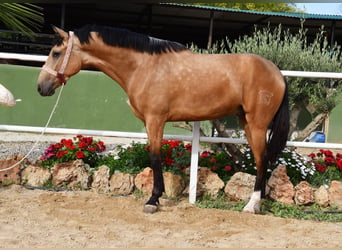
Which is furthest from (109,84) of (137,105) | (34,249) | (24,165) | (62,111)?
(34,249)

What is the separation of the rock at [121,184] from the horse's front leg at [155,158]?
635 millimetres

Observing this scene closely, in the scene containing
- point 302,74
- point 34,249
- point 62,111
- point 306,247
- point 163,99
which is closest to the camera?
point 34,249

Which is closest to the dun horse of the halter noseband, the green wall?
the halter noseband

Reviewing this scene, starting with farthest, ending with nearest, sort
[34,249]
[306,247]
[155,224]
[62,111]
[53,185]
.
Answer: [62,111], [53,185], [155,224], [306,247], [34,249]

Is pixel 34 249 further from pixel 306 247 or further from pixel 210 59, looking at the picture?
pixel 210 59

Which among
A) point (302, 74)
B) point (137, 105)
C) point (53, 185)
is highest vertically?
point (302, 74)

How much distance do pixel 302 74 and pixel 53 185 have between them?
305 cm

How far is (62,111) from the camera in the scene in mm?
8055

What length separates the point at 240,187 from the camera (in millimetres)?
4109

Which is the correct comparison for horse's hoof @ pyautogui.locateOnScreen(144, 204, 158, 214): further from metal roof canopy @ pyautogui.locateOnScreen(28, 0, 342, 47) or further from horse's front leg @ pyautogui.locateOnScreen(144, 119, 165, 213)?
metal roof canopy @ pyautogui.locateOnScreen(28, 0, 342, 47)

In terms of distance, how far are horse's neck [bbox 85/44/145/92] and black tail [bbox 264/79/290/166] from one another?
1.48 metres

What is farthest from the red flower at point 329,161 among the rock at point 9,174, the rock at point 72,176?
the rock at point 9,174

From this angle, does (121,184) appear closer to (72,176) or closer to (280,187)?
(72,176)

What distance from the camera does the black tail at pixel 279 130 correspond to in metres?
3.77
